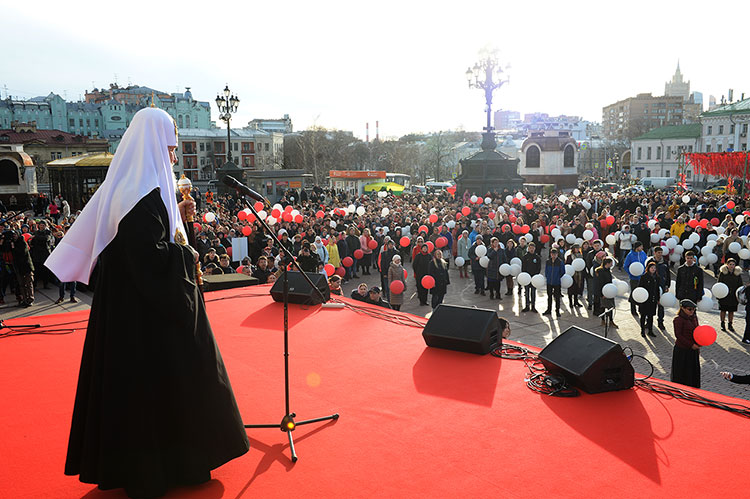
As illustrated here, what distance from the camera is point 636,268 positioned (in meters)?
12.6

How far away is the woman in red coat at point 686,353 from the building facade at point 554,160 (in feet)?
186

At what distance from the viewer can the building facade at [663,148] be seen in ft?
265

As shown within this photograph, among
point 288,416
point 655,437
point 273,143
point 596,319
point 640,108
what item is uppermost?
point 640,108

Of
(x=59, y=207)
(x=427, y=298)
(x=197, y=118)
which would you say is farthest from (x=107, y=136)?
(x=427, y=298)

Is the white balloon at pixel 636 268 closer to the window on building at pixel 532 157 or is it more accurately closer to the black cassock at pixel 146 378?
the black cassock at pixel 146 378

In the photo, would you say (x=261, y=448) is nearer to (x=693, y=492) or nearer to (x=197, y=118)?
(x=693, y=492)

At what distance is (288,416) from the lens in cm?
385

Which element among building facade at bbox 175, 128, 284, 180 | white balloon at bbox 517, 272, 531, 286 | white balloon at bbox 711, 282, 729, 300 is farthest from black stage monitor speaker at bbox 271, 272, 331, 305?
building facade at bbox 175, 128, 284, 180

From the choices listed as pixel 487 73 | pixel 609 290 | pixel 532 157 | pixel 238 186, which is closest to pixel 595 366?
pixel 238 186

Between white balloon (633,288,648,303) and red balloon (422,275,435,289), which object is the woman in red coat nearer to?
white balloon (633,288,648,303)

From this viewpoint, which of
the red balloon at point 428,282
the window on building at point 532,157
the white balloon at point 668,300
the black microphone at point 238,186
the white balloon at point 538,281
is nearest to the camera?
the black microphone at point 238,186

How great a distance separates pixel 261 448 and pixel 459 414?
160 cm

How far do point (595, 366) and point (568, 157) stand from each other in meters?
62.2

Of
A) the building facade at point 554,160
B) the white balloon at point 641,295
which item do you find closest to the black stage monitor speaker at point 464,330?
the white balloon at point 641,295
